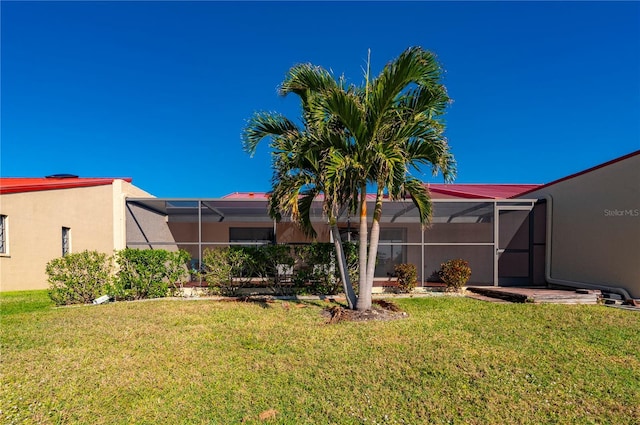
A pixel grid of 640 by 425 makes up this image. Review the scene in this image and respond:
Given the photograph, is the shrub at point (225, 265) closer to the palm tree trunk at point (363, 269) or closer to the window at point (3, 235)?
the palm tree trunk at point (363, 269)

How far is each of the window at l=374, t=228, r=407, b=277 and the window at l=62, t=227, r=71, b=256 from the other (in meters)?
11.1

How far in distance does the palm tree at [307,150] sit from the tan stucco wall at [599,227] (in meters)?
7.05

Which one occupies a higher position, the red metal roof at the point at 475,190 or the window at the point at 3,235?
the red metal roof at the point at 475,190

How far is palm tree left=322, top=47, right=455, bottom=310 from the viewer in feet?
18.9

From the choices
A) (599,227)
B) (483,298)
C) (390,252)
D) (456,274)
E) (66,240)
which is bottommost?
(483,298)

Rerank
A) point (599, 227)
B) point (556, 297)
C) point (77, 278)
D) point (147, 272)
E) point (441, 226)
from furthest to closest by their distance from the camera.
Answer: point (441, 226) → point (599, 227) → point (147, 272) → point (556, 297) → point (77, 278)

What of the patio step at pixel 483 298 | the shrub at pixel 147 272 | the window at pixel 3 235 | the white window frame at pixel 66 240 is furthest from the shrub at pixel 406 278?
the window at pixel 3 235

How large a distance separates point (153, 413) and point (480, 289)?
9358 millimetres

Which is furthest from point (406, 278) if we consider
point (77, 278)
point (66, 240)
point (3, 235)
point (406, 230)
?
point (3, 235)

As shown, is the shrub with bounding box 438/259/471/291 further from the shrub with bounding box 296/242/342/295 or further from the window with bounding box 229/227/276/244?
the window with bounding box 229/227/276/244

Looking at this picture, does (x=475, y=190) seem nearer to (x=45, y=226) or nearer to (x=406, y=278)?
(x=406, y=278)

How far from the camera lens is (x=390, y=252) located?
A: 13.4 metres

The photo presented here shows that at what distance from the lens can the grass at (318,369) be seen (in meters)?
3.01

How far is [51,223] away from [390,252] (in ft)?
39.7
